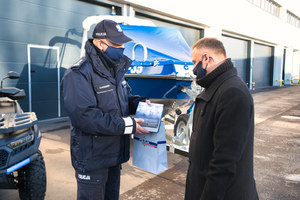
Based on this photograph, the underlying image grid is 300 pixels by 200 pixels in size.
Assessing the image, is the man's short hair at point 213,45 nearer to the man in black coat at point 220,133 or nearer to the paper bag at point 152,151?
the man in black coat at point 220,133

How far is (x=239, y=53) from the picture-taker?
20.5 m

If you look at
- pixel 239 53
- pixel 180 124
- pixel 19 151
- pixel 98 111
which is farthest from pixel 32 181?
pixel 239 53

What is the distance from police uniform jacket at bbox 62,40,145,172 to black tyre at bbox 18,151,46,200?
0.96 m

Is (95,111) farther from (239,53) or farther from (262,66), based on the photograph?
(262,66)

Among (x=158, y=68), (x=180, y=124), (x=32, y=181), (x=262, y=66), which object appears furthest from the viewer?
(x=262, y=66)

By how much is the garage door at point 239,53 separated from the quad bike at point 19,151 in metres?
17.1

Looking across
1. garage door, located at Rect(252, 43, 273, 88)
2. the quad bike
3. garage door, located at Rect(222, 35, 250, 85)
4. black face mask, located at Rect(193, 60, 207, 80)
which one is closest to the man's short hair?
black face mask, located at Rect(193, 60, 207, 80)

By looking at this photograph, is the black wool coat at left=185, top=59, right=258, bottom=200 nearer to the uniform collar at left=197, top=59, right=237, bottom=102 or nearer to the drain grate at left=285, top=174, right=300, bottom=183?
the uniform collar at left=197, top=59, right=237, bottom=102

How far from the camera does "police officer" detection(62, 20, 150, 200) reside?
1809 mm

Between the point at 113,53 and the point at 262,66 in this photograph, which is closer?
the point at 113,53

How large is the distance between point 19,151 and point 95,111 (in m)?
1.10

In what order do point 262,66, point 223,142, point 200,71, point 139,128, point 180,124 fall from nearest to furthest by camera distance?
point 223,142 → point 200,71 → point 139,128 → point 180,124 → point 262,66

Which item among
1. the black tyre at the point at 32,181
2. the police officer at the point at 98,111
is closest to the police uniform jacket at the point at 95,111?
the police officer at the point at 98,111

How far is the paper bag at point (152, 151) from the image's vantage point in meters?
2.08
